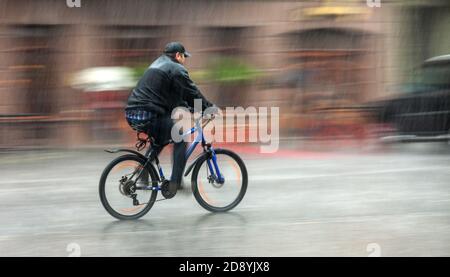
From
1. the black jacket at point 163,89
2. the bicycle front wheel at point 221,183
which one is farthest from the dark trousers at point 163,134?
the bicycle front wheel at point 221,183

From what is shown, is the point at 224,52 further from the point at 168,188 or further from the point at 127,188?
the point at 127,188

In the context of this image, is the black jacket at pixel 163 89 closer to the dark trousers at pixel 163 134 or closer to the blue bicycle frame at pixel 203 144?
the dark trousers at pixel 163 134

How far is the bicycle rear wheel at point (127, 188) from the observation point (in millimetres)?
6660

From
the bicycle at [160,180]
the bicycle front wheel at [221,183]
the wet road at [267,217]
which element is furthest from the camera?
the bicycle front wheel at [221,183]

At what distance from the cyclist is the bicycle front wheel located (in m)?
0.32

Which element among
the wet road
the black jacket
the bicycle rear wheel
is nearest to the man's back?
the black jacket

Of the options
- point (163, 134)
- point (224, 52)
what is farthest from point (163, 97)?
point (224, 52)

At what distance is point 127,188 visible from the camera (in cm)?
673

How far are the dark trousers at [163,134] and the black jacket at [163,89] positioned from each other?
10cm

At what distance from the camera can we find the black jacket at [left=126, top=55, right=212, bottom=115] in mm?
6617
